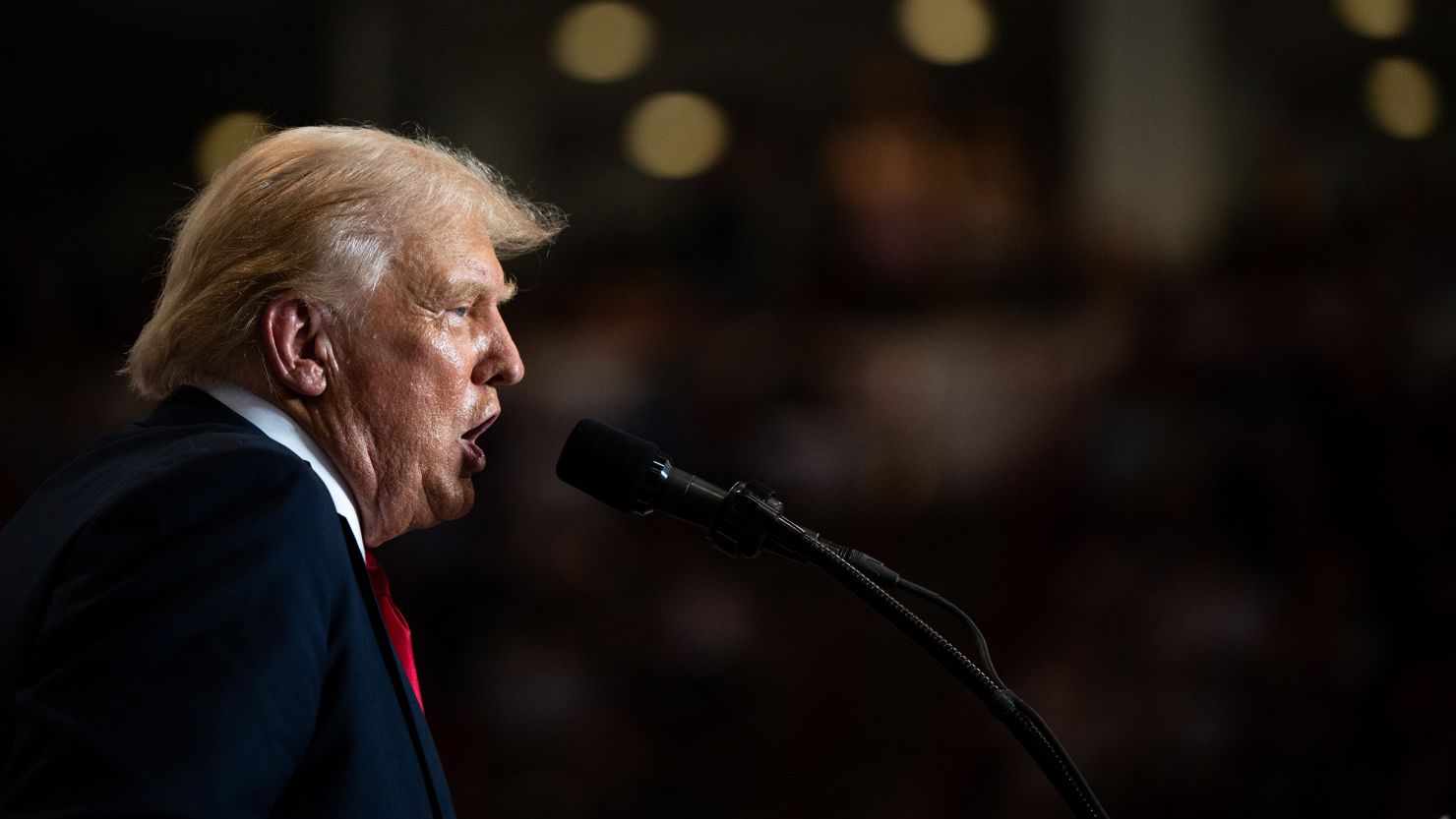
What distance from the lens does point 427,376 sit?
1377 millimetres

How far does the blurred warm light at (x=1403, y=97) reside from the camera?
3695 mm

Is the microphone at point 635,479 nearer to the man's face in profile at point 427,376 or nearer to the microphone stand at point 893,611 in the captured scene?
the microphone stand at point 893,611

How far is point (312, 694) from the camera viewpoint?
1013 mm

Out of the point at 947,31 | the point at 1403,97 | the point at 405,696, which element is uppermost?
the point at 1403,97

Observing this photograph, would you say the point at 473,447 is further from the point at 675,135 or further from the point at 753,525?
the point at 675,135

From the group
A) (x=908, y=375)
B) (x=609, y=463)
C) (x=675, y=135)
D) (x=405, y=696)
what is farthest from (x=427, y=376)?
(x=675, y=135)

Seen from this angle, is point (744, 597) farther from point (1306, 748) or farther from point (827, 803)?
point (1306, 748)

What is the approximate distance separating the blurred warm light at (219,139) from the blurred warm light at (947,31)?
72.6 inches

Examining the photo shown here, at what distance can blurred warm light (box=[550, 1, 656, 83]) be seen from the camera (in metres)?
4.04

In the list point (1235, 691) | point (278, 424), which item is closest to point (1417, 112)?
point (1235, 691)

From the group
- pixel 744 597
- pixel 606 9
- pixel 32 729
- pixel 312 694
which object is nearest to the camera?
pixel 32 729

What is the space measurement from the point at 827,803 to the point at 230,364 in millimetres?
2418

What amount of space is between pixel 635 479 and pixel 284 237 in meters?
0.41

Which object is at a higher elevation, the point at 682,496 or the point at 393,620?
the point at 682,496
